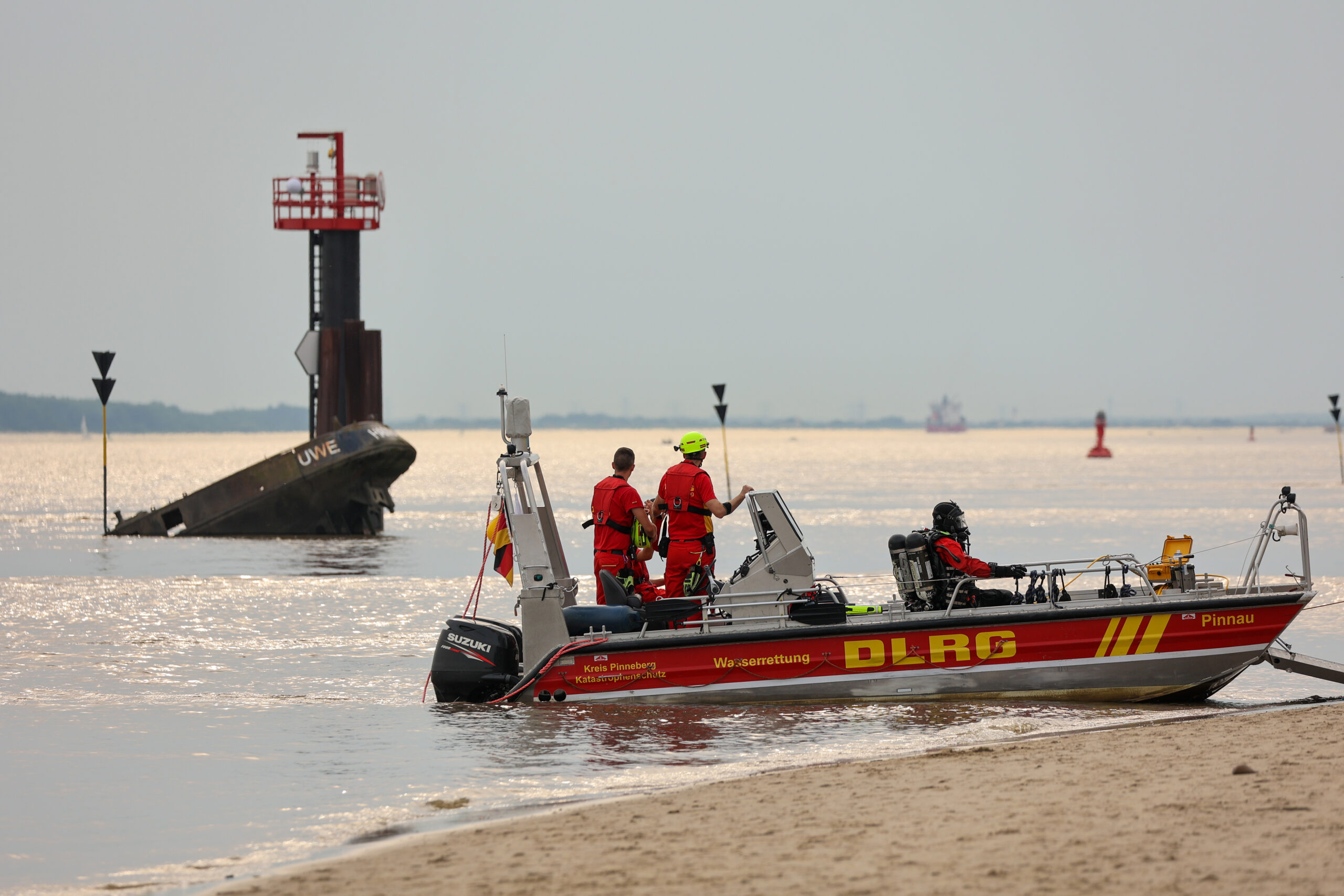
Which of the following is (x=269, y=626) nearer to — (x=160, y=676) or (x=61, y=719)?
(x=160, y=676)

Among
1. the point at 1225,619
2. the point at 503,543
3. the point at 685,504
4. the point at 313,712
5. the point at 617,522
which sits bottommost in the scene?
the point at 313,712

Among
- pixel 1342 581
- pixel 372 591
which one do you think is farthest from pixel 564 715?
pixel 1342 581

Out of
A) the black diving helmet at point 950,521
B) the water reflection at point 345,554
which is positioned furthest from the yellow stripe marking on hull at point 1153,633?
the water reflection at point 345,554

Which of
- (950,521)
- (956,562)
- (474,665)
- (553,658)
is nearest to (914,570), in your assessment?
(956,562)

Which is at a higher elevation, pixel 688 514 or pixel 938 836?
pixel 688 514

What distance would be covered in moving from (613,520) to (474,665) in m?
1.58

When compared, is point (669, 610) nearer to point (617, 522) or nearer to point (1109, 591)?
point (617, 522)

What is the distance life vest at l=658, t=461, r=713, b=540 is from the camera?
10.6m

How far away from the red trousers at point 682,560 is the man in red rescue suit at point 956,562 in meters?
1.76

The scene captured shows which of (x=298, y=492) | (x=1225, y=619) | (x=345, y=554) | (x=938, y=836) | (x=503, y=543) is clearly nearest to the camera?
(x=938, y=836)

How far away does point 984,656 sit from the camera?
33.3ft

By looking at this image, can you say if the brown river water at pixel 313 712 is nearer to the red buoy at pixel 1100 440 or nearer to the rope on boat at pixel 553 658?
the rope on boat at pixel 553 658

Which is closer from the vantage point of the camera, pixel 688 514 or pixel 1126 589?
pixel 1126 589

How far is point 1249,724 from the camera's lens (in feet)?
Answer: 29.6
